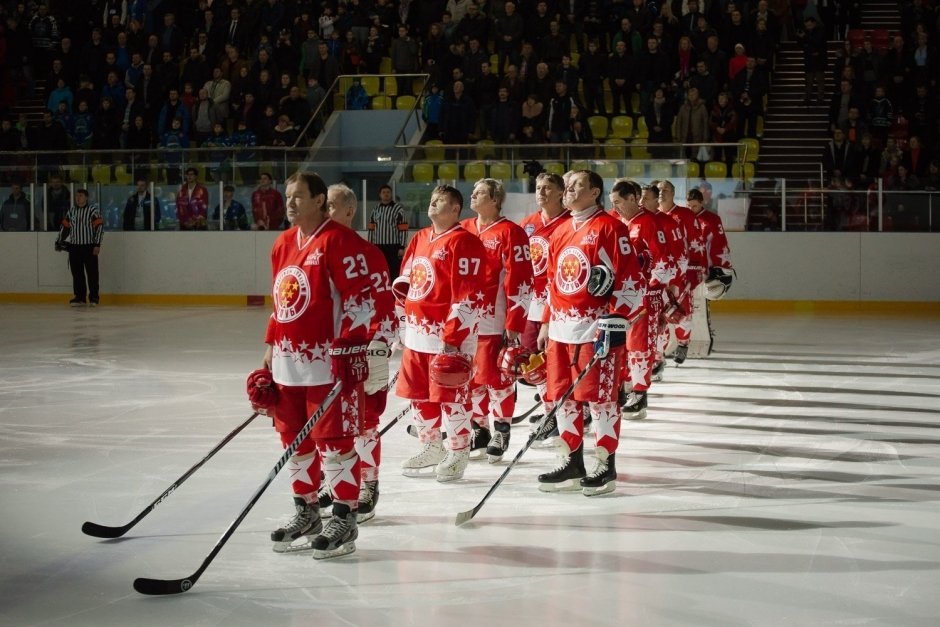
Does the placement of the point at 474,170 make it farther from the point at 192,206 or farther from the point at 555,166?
the point at 192,206

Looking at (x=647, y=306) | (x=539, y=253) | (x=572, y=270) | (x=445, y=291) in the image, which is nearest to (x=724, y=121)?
(x=647, y=306)

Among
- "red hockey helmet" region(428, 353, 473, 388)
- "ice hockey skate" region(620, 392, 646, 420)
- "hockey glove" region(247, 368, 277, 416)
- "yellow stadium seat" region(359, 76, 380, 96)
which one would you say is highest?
"yellow stadium seat" region(359, 76, 380, 96)

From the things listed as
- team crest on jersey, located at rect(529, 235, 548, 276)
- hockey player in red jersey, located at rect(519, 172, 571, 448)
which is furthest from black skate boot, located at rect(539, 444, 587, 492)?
team crest on jersey, located at rect(529, 235, 548, 276)

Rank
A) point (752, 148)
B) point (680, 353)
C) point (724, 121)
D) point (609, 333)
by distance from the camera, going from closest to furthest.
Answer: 1. point (609, 333)
2. point (680, 353)
3. point (724, 121)
4. point (752, 148)

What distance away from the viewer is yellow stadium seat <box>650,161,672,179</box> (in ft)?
51.4

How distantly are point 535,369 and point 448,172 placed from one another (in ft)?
34.1

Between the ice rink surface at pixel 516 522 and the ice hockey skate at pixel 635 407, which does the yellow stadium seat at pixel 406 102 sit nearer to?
the ice rink surface at pixel 516 522

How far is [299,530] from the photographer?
15.6 feet

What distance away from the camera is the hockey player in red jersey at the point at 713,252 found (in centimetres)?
1038

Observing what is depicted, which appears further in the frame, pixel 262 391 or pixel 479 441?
pixel 479 441

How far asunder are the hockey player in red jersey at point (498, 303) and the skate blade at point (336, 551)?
185 centimetres

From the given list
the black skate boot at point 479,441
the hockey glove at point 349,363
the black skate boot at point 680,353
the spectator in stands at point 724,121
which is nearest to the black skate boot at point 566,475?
the black skate boot at point 479,441

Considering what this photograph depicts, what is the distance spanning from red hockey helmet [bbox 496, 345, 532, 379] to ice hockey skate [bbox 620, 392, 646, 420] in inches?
82.2

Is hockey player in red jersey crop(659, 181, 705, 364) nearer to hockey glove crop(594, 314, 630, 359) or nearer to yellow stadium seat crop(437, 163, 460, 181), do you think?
hockey glove crop(594, 314, 630, 359)
